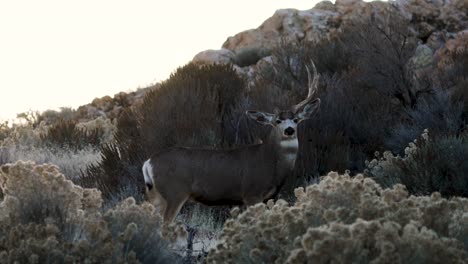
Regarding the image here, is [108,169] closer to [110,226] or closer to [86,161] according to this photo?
[86,161]

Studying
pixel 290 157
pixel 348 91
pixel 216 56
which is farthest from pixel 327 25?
pixel 290 157

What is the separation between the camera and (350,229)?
425 centimetres

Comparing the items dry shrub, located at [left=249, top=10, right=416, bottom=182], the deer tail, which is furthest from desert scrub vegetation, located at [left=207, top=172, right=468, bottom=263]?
dry shrub, located at [left=249, top=10, right=416, bottom=182]

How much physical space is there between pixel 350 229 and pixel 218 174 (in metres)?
5.00

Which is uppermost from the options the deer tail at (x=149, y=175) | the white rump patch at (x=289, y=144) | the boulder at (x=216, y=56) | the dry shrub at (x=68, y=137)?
the deer tail at (x=149, y=175)

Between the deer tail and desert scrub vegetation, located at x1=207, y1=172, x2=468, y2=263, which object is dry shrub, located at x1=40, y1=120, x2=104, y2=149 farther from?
desert scrub vegetation, located at x1=207, y1=172, x2=468, y2=263

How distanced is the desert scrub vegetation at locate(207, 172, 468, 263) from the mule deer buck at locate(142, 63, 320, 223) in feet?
11.2

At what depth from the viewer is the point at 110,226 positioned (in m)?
5.90

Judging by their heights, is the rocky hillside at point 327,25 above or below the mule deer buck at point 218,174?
below

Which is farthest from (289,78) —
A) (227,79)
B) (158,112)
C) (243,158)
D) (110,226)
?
(110,226)

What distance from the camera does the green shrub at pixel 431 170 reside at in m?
9.03

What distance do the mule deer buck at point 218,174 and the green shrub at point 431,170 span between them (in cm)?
101

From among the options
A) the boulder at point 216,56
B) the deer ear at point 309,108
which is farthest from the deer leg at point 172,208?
the boulder at point 216,56

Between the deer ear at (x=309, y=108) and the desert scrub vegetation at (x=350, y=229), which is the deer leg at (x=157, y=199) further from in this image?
the desert scrub vegetation at (x=350, y=229)
